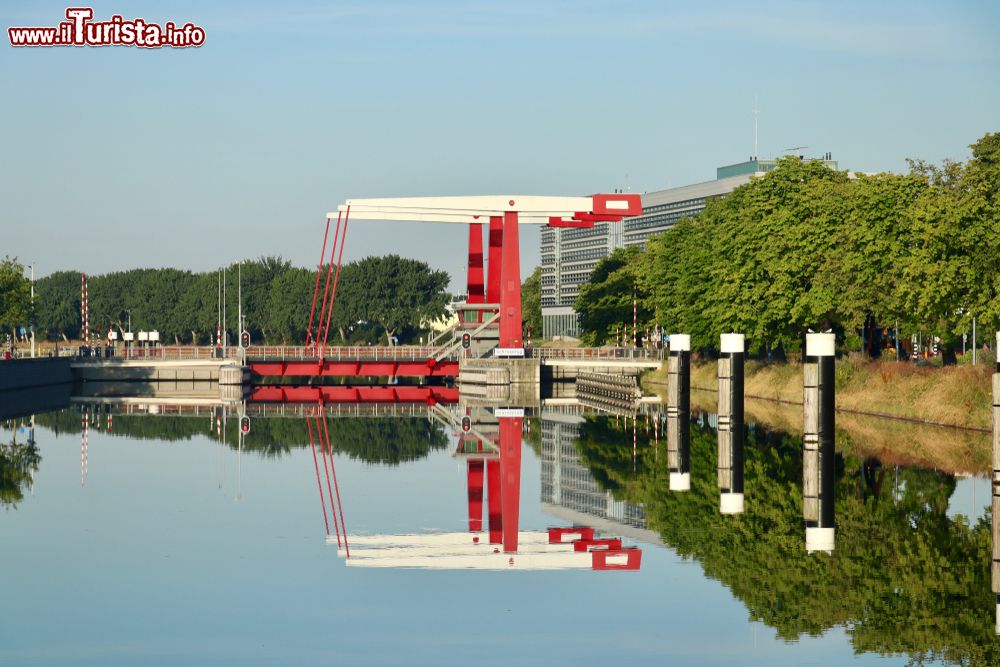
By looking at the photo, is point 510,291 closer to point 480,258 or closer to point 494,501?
point 480,258

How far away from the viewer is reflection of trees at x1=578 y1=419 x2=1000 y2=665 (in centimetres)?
1380

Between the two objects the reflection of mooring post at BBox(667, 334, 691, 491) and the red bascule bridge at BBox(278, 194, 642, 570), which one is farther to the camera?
the reflection of mooring post at BBox(667, 334, 691, 491)

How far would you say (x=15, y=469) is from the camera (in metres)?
29.4

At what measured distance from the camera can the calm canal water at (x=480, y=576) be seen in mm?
13141

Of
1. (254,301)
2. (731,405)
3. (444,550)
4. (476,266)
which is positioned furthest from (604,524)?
(254,301)

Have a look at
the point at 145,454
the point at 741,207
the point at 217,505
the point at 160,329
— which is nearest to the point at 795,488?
the point at 217,505

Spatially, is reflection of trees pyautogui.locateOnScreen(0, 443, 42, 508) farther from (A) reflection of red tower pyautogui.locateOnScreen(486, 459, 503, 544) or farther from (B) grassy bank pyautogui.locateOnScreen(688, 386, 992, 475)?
(B) grassy bank pyautogui.locateOnScreen(688, 386, 992, 475)

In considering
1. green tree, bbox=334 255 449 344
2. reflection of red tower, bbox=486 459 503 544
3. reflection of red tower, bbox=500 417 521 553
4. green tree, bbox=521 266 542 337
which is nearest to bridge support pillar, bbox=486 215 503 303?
reflection of red tower, bbox=500 417 521 553

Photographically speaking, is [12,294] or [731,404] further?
[12,294]

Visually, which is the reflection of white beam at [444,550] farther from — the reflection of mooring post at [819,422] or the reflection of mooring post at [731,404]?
the reflection of mooring post at [731,404]

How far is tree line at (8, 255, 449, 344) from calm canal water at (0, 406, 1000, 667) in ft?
273

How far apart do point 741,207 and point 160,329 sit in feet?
278

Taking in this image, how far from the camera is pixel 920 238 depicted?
118ft

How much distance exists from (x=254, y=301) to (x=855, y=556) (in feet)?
369
